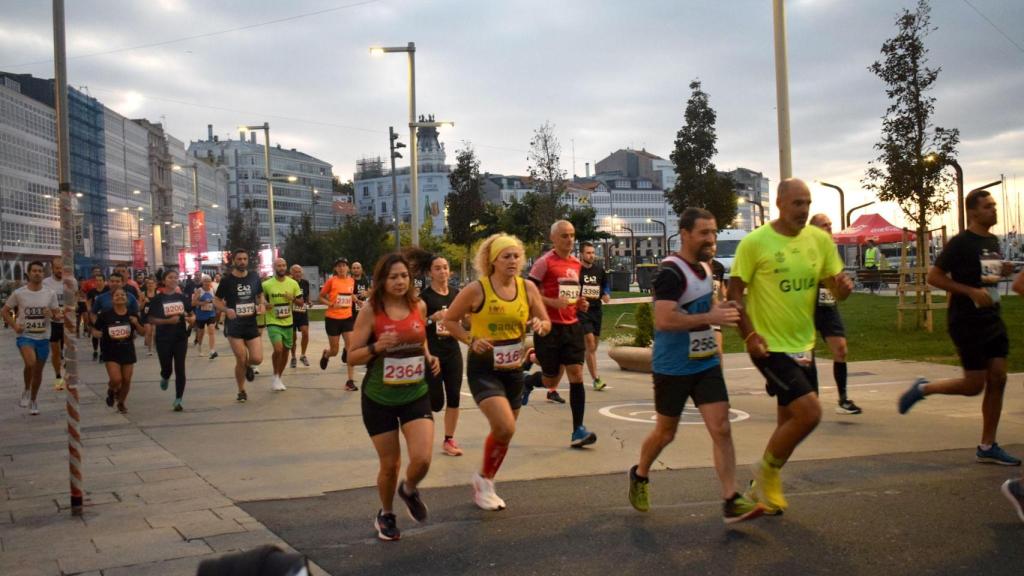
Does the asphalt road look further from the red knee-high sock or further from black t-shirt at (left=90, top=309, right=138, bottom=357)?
black t-shirt at (left=90, top=309, right=138, bottom=357)

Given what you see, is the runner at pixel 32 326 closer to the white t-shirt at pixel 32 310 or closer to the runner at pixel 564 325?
the white t-shirt at pixel 32 310

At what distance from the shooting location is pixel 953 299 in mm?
7227

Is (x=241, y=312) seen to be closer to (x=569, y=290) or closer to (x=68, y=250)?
(x=569, y=290)

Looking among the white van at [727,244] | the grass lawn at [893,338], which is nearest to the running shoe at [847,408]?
the grass lawn at [893,338]

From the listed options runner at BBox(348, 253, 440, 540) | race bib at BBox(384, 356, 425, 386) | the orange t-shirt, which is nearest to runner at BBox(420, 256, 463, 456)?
runner at BBox(348, 253, 440, 540)

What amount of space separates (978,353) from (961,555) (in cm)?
247

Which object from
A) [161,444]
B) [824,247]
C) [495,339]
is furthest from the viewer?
[161,444]

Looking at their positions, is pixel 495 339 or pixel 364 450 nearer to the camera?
pixel 495 339

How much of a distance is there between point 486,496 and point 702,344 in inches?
69.6

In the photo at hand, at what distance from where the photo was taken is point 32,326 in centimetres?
1277

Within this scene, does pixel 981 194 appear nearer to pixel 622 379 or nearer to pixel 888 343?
pixel 622 379

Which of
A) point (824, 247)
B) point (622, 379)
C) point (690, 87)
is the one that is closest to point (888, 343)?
point (622, 379)

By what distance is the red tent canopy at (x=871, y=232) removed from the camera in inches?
1601

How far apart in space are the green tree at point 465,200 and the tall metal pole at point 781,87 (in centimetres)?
4268
